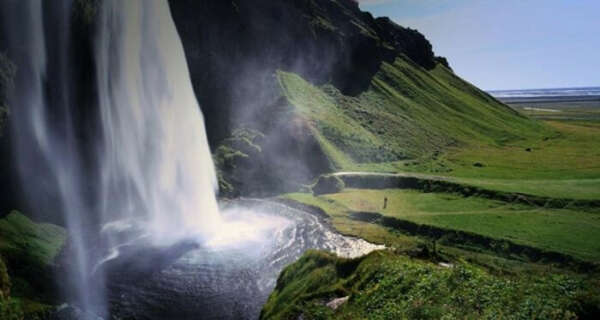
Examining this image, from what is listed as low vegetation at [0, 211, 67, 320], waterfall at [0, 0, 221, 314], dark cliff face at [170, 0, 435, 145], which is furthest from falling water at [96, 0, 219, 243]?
dark cliff face at [170, 0, 435, 145]

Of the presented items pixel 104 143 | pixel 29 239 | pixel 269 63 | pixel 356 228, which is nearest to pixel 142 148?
pixel 104 143

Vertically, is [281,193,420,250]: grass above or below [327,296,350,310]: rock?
below

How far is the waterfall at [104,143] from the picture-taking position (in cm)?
5091

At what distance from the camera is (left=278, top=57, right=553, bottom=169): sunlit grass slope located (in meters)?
102

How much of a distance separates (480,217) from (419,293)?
125ft

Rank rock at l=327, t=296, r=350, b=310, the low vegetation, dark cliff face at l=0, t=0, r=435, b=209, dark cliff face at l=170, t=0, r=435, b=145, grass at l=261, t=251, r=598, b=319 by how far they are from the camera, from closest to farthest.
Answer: grass at l=261, t=251, r=598, b=319
rock at l=327, t=296, r=350, b=310
the low vegetation
dark cliff face at l=0, t=0, r=435, b=209
dark cliff face at l=170, t=0, r=435, b=145

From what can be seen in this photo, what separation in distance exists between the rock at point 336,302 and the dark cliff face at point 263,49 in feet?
275

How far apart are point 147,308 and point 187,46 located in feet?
303

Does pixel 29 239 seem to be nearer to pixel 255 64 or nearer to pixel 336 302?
pixel 336 302

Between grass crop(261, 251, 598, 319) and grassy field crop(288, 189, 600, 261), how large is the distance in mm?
27056

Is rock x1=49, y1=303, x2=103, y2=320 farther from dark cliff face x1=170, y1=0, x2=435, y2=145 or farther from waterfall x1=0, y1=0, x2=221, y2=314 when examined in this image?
dark cliff face x1=170, y1=0, x2=435, y2=145

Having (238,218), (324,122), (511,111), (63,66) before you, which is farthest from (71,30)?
(511,111)

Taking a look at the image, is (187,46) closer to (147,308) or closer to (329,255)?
(147,308)

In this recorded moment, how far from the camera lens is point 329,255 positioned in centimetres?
2731
